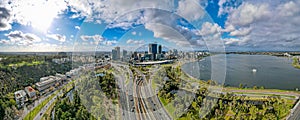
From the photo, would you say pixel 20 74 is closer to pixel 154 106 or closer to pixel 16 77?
pixel 16 77

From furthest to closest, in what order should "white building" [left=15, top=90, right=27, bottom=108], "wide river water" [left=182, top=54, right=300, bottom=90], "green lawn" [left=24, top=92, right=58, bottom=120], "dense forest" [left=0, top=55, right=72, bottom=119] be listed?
"dense forest" [left=0, top=55, right=72, bottom=119] < "white building" [left=15, top=90, right=27, bottom=108] < "wide river water" [left=182, top=54, right=300, bottom=90] < "green lawn" [left=24, top=92, right=58, bottom=120]

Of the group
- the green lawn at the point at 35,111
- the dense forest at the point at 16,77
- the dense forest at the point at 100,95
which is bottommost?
the green lawn at the point at 35,111

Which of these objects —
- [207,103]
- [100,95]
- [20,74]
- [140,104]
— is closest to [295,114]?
[207,103]

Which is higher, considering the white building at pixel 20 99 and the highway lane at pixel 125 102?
the highway lane at pixel 125 102

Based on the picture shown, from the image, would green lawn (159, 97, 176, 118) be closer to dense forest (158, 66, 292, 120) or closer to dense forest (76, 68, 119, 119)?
dense forest (158, 66, 292, 120)

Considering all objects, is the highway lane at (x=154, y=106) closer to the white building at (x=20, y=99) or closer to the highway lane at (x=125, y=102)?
the highway lane at (x=125, y=102)

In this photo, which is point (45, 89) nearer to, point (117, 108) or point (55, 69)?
point (55, 69)

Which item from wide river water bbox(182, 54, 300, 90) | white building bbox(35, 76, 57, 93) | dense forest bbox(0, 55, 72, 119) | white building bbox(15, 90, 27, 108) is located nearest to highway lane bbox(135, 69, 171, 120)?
wide river water bbox(182, 54, 300, 90)

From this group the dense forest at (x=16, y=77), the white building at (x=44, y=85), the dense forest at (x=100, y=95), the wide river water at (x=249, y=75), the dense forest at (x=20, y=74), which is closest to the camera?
the dense forest at (x=100, y=95)

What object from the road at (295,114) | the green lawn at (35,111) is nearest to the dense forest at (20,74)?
the green lawn at (35,111)

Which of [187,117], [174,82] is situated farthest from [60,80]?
[187,117]

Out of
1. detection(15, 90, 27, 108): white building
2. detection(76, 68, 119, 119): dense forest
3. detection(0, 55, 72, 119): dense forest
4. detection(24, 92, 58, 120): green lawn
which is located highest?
detection(76, 68, 119, 119): dense forest
